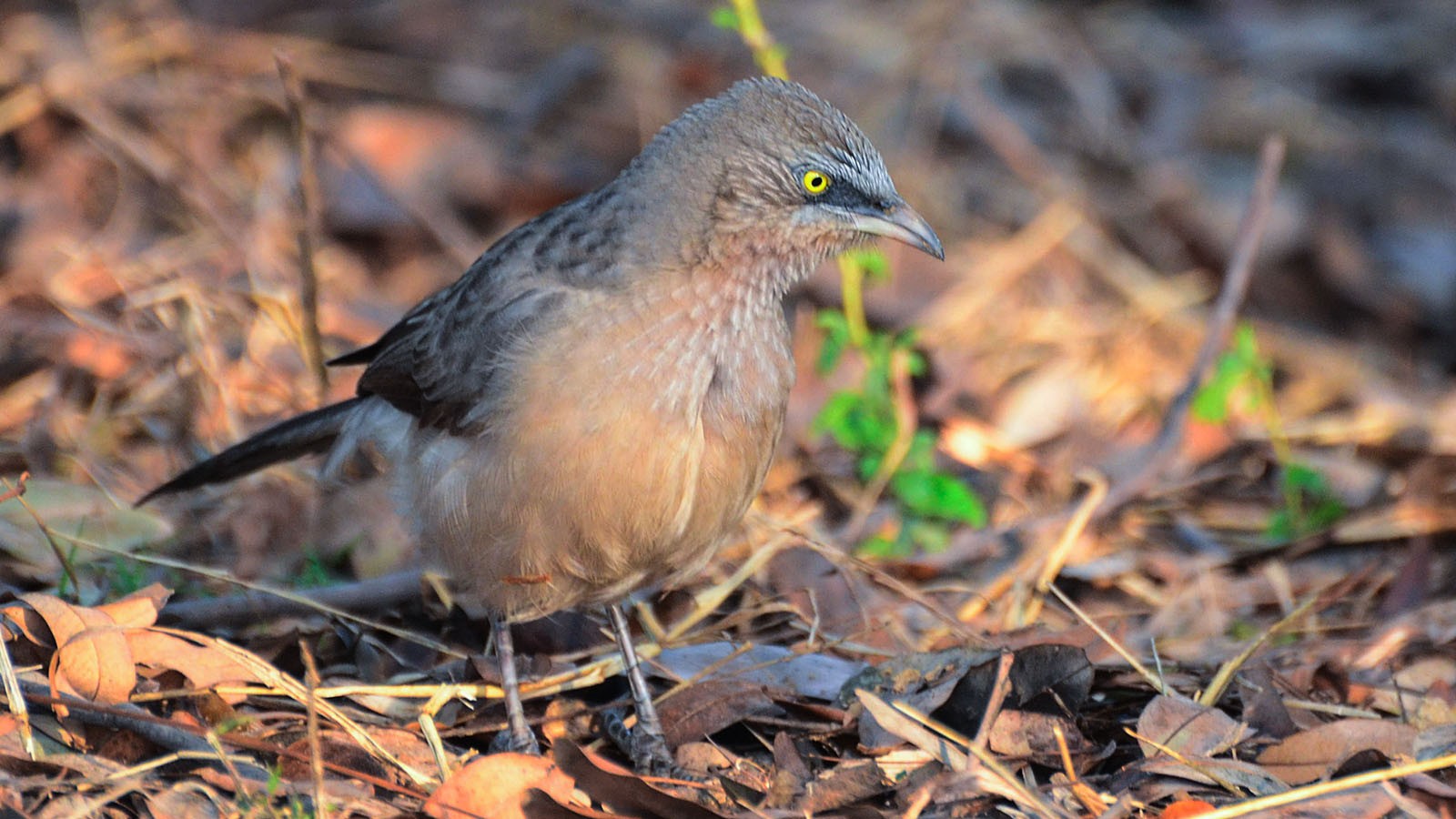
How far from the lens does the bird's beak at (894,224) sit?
4406mm

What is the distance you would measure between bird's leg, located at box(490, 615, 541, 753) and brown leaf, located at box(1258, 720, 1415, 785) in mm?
2060

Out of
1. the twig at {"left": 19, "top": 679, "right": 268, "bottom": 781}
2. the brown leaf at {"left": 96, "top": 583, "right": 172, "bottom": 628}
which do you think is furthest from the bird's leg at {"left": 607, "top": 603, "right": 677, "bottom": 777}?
the brown leaf at {"left": 96, "top": 583, "right": 172, "bottom": 628}

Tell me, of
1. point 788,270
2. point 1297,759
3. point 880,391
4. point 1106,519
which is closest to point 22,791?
point 788,270

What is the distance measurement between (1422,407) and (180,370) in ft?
18.5

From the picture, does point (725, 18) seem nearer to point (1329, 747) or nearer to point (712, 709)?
point (712, 709)

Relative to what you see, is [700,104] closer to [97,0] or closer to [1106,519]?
[1106,519]

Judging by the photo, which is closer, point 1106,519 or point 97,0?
point 1106,519

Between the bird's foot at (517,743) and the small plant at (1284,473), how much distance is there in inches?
126

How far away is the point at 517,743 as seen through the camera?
4.28 meters

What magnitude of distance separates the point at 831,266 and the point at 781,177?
2.97 metres

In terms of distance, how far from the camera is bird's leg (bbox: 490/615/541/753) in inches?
168

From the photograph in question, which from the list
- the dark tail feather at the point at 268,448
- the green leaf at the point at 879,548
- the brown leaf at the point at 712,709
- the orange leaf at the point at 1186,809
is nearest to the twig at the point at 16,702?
the dark tail feather at the point at 268,448

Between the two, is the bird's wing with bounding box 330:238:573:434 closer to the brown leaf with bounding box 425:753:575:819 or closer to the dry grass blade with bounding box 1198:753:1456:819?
the brown leaf with bounding box 425:753:575:819

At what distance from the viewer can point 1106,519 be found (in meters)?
6.10
